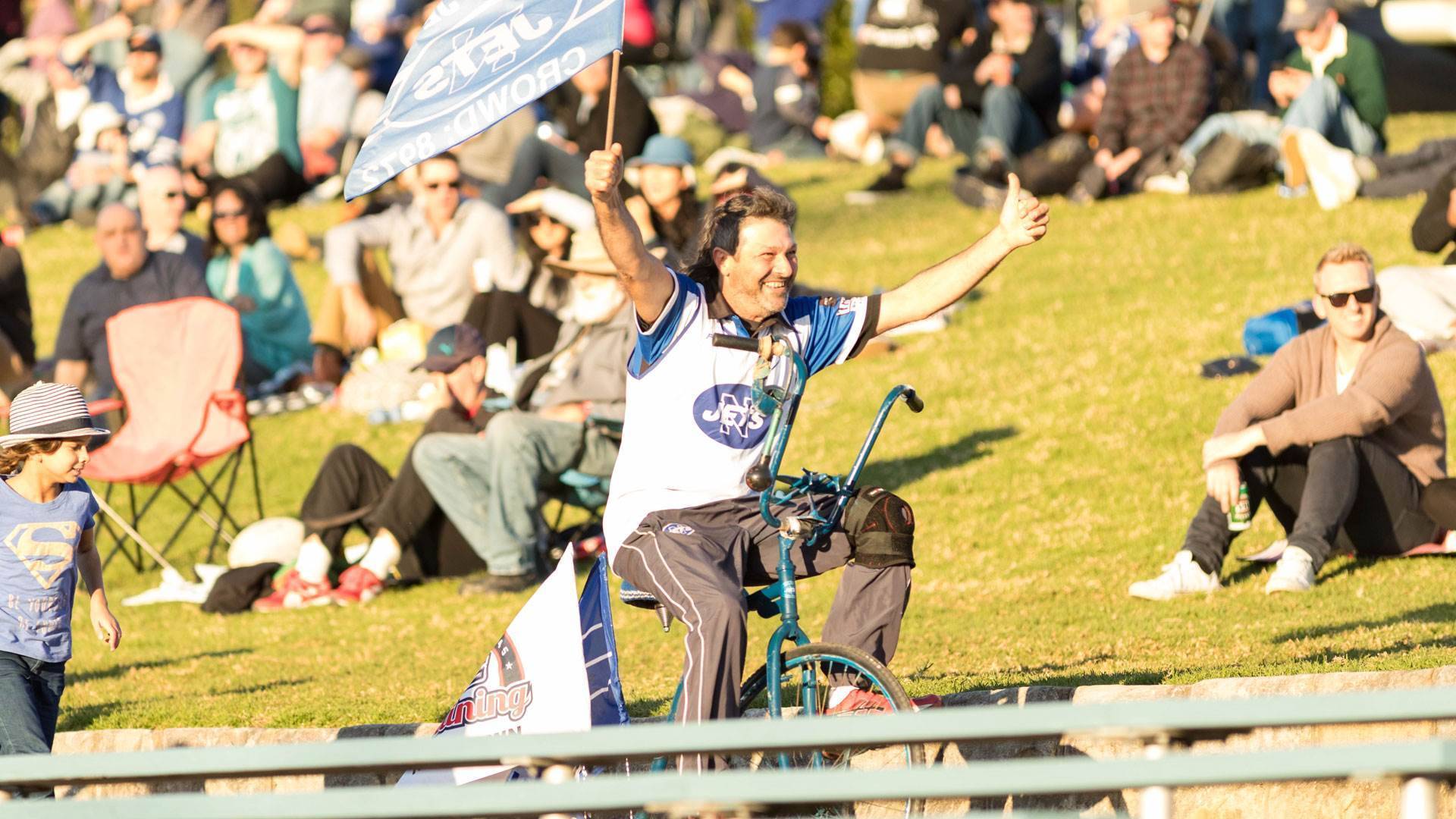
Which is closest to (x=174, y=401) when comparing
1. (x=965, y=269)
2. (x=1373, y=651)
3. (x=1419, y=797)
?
(x=965, y=269)

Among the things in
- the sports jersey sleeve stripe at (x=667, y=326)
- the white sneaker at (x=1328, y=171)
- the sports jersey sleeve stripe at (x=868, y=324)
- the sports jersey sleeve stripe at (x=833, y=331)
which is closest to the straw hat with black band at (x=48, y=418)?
the sports jersey sleeve stripe at (x=667, y=326)

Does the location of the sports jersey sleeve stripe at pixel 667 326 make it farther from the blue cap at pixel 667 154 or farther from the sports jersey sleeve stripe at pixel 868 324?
the blue cap at pixel 667 154

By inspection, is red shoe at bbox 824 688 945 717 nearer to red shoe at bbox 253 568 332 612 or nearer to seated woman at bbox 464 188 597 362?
red shoe at bbox 253 568 332 612

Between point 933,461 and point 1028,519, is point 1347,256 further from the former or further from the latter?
point 933,461

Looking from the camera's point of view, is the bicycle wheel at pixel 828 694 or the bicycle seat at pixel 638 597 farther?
the bicycle seat at pixel 638 597

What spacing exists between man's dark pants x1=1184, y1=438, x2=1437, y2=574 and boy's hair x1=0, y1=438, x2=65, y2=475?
4719 mm

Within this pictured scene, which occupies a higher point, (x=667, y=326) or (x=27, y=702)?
(x=667, y=326)

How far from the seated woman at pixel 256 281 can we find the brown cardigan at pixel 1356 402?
8113mm

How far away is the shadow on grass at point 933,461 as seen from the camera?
11680mm

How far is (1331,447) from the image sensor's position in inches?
344

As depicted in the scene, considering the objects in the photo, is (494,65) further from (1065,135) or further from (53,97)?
(53,97)

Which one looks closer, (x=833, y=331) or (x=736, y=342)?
(x=736, y=342)

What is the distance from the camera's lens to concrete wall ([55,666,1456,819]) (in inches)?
234

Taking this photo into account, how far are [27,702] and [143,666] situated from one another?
2971 millimetres
